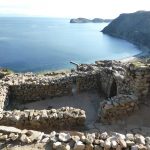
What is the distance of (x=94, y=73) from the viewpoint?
21.9 m

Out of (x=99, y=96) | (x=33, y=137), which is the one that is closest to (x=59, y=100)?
(x=99, y=96)

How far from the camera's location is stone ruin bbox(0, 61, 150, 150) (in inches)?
395

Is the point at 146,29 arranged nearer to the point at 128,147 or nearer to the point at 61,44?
the point at 61,44

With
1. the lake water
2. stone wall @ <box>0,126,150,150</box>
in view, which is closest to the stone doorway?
stone wall @ <box>0,126,150,150</box>

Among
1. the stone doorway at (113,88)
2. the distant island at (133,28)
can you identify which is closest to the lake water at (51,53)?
the distant island at (133,28)

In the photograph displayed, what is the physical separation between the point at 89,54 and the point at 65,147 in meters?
100

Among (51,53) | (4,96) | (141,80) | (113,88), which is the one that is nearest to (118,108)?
(141,80)

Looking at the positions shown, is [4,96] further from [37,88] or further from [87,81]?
[87,81]

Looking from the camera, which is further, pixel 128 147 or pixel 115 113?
pixel 115 113

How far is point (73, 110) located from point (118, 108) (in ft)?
8.19

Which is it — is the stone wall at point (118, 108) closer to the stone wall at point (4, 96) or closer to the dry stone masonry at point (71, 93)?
the dry stone masonry at point (71, 93)

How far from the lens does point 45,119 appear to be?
1434 centimetres

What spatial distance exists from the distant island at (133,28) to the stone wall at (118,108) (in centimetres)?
11479

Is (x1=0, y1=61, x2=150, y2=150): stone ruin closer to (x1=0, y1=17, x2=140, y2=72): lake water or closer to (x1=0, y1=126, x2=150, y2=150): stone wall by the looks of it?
(x1=0, y1=126, x2=150, y2=150): stone wall
